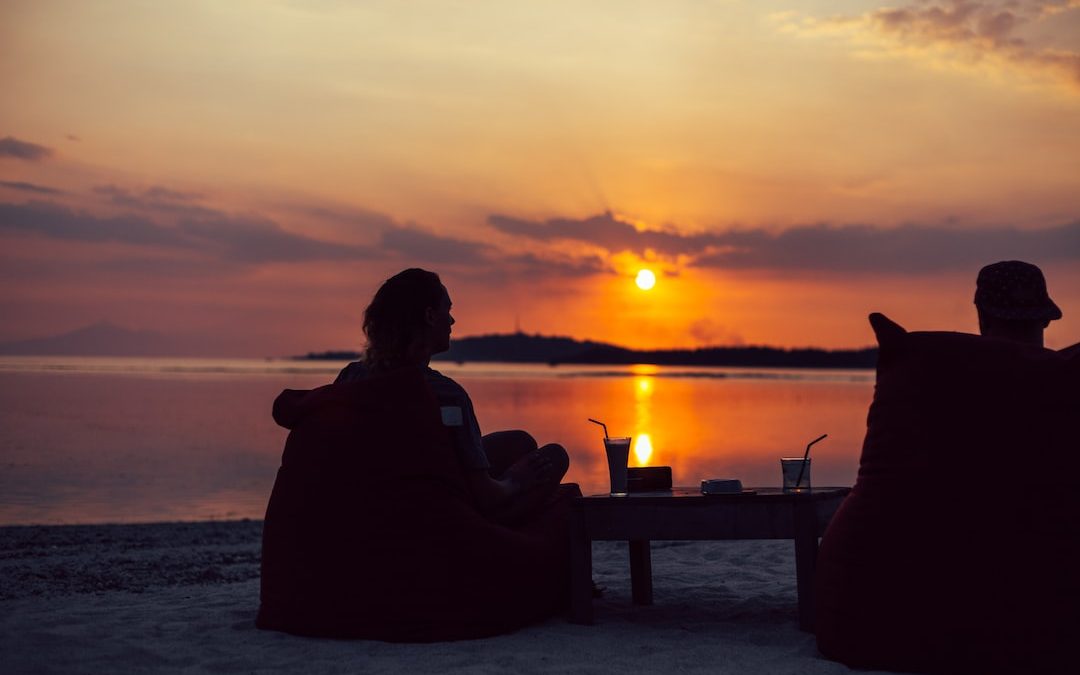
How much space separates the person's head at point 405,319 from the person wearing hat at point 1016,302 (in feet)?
6.66

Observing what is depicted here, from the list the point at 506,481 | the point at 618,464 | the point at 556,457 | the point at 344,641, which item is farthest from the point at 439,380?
the point at 344,641

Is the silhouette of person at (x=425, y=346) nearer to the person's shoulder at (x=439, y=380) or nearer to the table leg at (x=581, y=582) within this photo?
the person's shoulder at (x=439, y=380)

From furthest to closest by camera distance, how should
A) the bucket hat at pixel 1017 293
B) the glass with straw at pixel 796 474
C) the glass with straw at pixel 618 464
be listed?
the glass with straw at pixel 618 464 < the glass with straw at pixel 796 474 < the bucket hat at pixel 1017 293

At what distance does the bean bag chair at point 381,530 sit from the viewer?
433 centimetres

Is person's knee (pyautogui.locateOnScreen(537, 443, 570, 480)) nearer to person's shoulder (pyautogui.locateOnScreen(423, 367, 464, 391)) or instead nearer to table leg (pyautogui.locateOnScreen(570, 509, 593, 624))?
table leg (pyautogui.locateOnScreen(570, 509, 593, 624))

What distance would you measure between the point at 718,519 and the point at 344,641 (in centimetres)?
152

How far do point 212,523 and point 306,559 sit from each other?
19.5ft

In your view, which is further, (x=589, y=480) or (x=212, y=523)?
(x=589, y=480)

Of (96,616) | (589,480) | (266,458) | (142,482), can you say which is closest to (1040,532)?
(96,616)

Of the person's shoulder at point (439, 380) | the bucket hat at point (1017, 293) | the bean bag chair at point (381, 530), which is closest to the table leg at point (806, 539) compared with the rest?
the bucket hat at point (1017, 293)

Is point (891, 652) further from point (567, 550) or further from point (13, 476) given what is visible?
point (13, 476)

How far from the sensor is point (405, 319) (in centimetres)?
445

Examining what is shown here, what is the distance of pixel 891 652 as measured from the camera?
12.3ft

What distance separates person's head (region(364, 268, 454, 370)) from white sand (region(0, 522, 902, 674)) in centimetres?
111
